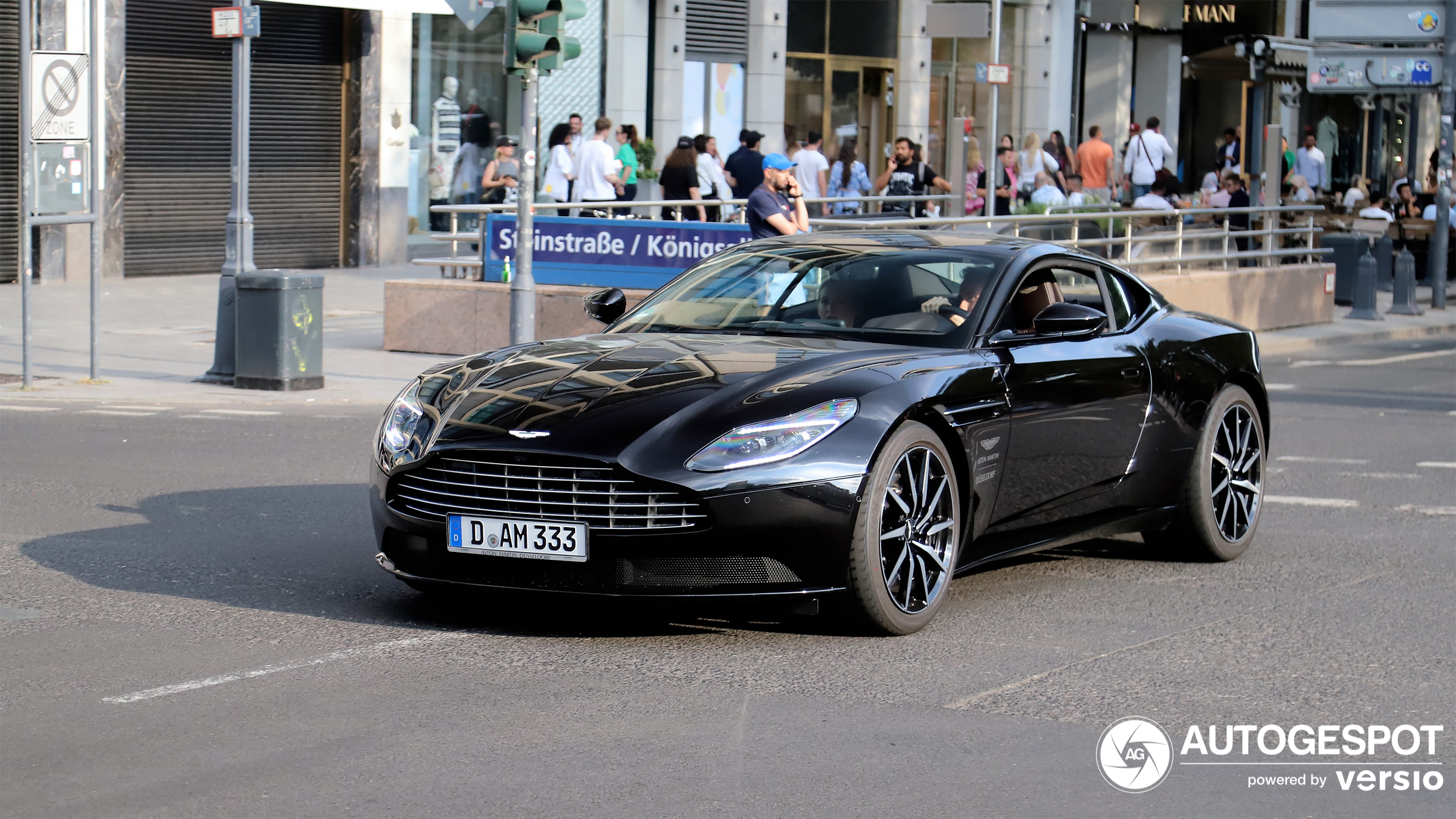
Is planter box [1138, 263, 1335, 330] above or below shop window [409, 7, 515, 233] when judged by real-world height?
below

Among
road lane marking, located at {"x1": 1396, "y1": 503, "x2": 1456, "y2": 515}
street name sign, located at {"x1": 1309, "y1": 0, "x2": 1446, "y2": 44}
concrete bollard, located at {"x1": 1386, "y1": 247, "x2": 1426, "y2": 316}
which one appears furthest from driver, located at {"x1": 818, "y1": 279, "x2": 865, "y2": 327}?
street name sign, located at {"x1": 1309, "y1": 0, "x2": 1446, "y2": 44}

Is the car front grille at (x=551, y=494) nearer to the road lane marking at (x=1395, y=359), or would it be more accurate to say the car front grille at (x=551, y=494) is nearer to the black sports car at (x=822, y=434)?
the black sports car at (x=822, y=434)

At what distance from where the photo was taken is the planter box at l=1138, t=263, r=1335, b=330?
1988 cm

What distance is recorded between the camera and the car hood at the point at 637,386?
6109 mm

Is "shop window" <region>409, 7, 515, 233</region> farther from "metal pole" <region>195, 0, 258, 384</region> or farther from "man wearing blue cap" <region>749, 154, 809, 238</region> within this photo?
"man wearing blue cap" <region>749, 154, 809, 238</region>

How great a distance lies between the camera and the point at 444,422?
639cm

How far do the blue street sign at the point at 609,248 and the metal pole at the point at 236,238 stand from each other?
2.35 metres

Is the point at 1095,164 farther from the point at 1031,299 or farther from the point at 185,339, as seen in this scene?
the point at 1031,299

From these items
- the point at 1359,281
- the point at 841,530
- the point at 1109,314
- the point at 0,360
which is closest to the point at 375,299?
the point at 0,360

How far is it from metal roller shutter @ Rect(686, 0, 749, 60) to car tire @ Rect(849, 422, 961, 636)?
25.9 m

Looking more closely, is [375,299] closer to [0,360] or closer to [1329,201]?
[0,360]

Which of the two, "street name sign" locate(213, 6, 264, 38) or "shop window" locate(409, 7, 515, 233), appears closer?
"street name sign" locate(213, 6, 264, 38)

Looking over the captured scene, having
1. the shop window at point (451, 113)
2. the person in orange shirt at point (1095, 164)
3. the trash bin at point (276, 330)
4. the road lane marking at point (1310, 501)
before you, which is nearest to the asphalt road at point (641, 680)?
the road lane marking at point (1310, 501)

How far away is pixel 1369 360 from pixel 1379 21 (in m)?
7.84
